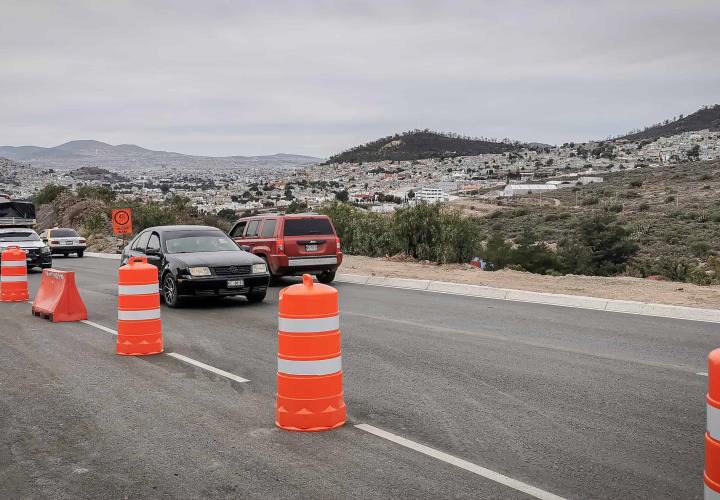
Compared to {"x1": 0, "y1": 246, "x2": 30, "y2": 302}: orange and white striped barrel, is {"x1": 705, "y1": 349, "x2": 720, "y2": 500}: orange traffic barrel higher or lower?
higher

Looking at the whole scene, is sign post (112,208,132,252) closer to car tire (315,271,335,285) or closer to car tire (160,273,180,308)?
car tire (315,271,335,285)

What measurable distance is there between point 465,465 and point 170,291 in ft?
34.4

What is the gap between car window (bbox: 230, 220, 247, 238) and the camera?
2073 cm

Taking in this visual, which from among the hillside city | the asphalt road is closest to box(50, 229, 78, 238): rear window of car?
the asphalt road

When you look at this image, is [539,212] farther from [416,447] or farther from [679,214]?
[416,447]

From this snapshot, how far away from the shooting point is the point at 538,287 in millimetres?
17750

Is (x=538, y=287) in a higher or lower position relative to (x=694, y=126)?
lower

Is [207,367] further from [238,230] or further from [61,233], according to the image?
[61,233]

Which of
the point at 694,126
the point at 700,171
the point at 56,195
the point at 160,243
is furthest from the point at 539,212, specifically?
the point at 694,126

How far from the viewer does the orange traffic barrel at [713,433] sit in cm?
354

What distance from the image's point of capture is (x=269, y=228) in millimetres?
19312

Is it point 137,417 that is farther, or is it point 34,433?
point 137,417

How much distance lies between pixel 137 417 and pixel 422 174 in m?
148

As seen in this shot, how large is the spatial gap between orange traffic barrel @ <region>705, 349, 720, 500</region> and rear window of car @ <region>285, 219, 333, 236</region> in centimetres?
1562
